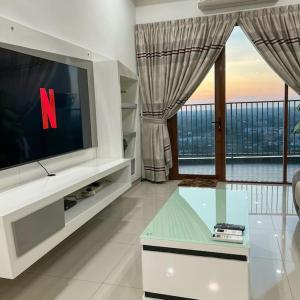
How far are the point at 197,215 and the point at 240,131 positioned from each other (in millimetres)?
2993

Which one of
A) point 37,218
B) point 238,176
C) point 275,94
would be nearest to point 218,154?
point 238,176

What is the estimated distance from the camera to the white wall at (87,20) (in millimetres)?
2340

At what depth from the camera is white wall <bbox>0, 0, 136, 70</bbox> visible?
234 cm

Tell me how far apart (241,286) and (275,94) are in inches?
131

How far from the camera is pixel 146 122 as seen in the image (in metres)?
4.51

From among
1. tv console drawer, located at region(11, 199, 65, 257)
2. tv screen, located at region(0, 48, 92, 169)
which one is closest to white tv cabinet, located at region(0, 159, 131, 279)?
tv console drawer, located at region(11, 199, 65, 257)

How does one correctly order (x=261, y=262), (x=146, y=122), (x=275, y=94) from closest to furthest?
(x=261, y=262) < (x=275, y=94) < (x=146, y=122)

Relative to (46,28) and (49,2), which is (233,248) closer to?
(46,28)

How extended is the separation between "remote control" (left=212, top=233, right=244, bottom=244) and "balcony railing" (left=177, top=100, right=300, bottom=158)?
305 centimetres

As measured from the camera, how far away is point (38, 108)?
7.63ft

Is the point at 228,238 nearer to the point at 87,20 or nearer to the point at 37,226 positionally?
the point at 37,226

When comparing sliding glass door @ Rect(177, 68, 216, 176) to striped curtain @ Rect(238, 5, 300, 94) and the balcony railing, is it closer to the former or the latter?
the balcony railing

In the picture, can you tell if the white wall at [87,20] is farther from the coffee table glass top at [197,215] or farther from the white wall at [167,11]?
the coffee table glass top at [197,215]

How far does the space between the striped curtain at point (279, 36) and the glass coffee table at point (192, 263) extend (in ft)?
9.14
